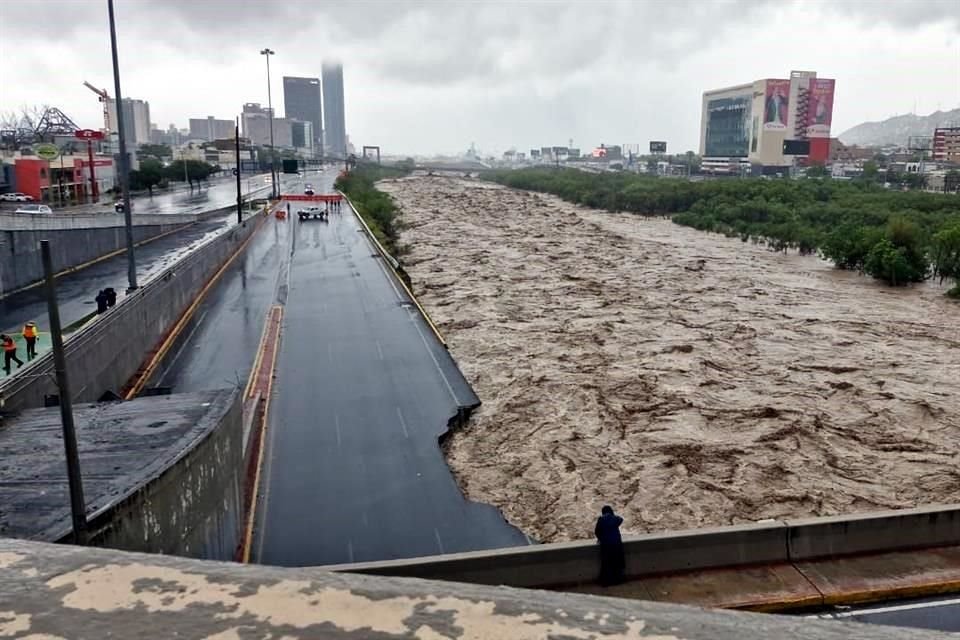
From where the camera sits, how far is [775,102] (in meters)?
187

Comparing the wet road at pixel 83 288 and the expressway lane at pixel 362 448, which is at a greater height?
the wet road at pixel 83 288

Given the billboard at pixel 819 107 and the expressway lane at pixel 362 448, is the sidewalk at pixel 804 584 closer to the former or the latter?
the expressway lane at pixel 362 448

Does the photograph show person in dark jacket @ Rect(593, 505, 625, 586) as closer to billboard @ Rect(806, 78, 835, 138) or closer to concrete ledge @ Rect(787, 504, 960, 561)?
concrete ledge @ Rect(787, 504, 960, 561)

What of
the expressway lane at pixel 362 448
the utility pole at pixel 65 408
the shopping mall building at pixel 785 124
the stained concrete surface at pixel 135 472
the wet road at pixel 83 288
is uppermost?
the shopping mall building at pixel 785 124

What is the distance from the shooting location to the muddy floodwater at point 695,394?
17.2 metres

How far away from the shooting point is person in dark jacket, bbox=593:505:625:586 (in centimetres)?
1085

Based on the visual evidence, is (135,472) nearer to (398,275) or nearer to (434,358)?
(434,358)

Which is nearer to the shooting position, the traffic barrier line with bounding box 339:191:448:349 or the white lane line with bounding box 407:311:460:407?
the white lane line with bounding box 407:311:460:407

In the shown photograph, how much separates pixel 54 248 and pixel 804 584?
33.6 meters

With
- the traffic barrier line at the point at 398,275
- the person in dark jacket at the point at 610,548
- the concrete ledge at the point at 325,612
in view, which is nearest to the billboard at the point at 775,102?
the traffic barrier line at the point at 398,275

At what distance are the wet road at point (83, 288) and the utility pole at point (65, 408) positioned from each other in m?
11.8

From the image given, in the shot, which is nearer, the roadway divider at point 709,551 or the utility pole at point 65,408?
the utility pole at point 65,408

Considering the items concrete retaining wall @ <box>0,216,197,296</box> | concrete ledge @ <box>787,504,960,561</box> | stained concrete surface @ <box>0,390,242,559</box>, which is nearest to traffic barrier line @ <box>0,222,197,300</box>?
concrete retaining wall @ <box>0,216,197,296</box>

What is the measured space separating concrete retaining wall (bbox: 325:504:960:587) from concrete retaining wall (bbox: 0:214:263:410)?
22.9ft
